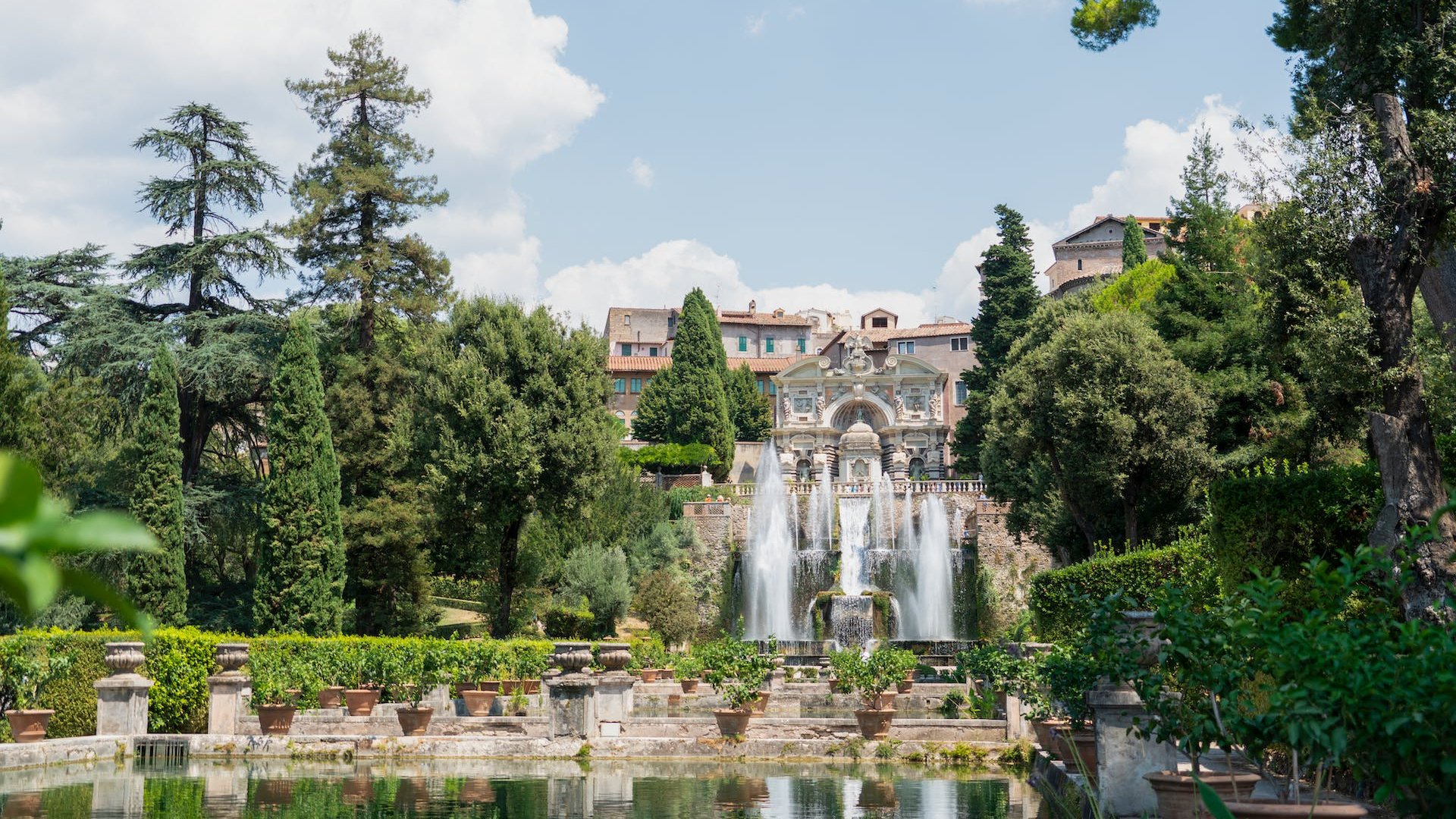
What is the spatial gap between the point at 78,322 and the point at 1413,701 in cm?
2976

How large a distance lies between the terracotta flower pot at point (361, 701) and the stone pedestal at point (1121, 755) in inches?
483

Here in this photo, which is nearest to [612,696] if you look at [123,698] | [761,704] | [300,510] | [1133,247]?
[761,704]

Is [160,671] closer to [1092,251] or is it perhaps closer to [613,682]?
[613,682]

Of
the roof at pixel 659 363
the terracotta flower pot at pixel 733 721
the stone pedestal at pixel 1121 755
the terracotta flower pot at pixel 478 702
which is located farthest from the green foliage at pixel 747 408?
the stone pedestal at pixel 1121 755

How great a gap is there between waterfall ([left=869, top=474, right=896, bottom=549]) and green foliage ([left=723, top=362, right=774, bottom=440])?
2058cm

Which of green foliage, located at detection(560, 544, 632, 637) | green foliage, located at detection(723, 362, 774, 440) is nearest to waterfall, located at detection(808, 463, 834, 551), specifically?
green foliage, located at detection(560, 544, 632, 637)

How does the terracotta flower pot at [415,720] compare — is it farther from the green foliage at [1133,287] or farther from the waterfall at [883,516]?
the green foliage at [1133,287]

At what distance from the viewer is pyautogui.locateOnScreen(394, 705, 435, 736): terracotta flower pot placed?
15.9 m

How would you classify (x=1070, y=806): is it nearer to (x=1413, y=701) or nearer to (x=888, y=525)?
(x=1413, y=701)

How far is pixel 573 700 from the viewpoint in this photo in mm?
15047

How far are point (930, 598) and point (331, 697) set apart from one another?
26.4m

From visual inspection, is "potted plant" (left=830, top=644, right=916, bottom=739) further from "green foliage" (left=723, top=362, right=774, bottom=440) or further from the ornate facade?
"green foliage" (left=723, top=362, right=774, bottom=440)

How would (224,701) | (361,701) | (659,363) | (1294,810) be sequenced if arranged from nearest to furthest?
1. (1294,810)
2. (224,701)
3. (361,701)
4. (659,363)

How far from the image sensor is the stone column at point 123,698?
50.1 ft
